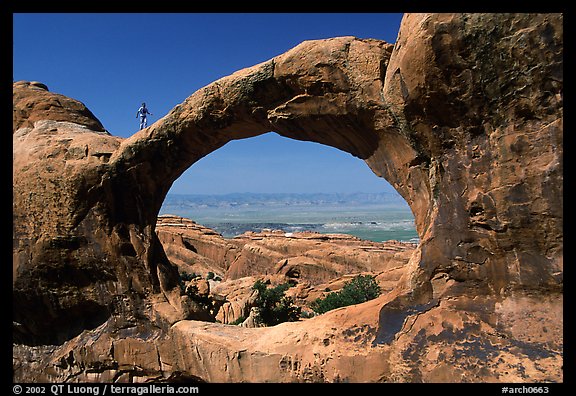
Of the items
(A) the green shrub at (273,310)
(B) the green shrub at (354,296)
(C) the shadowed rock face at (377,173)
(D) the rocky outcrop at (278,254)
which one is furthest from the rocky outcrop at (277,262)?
(C) the shadowed rock face at (377,173)

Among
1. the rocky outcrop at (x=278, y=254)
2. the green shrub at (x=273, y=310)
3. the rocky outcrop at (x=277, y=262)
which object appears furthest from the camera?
the rocky outcrop at (x=278, y=254)

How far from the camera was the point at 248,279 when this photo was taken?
74.6 ft

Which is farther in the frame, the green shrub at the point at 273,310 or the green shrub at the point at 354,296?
the green shrub at the point at 354,296

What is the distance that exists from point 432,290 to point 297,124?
10.4 ft

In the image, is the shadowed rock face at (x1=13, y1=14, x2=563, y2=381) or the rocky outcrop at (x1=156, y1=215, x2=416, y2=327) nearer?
the shadowed rock face at (x1=13, y1=14, x2=563, y2=381)

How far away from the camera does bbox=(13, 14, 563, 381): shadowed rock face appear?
11.5 feet

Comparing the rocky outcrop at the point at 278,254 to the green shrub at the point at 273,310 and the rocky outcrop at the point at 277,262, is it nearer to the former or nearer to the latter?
the rocky outcrop at the point at 277,262

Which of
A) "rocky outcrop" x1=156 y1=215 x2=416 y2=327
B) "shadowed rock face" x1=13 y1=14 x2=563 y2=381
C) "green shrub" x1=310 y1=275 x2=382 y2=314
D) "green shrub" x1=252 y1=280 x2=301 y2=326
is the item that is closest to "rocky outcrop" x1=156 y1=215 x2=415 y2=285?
"rocky outcrop" x1=156 y1=215 x2=416 y2=327

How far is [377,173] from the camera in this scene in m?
5.54

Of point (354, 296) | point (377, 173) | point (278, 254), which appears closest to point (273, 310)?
point (354, 296)

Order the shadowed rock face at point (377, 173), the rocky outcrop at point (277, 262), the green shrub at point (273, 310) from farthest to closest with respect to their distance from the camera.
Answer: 1. the rocky outcrop at point (277, 262)
2. the green shrub at point (273, 310)
3. the shadowed rock face at point (377, 173)

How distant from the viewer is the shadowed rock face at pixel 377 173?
352 centimetres

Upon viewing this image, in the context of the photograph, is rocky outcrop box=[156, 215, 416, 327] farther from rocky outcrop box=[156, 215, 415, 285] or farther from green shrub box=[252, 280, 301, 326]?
green shrub box=[252, 280, 301, 326]
